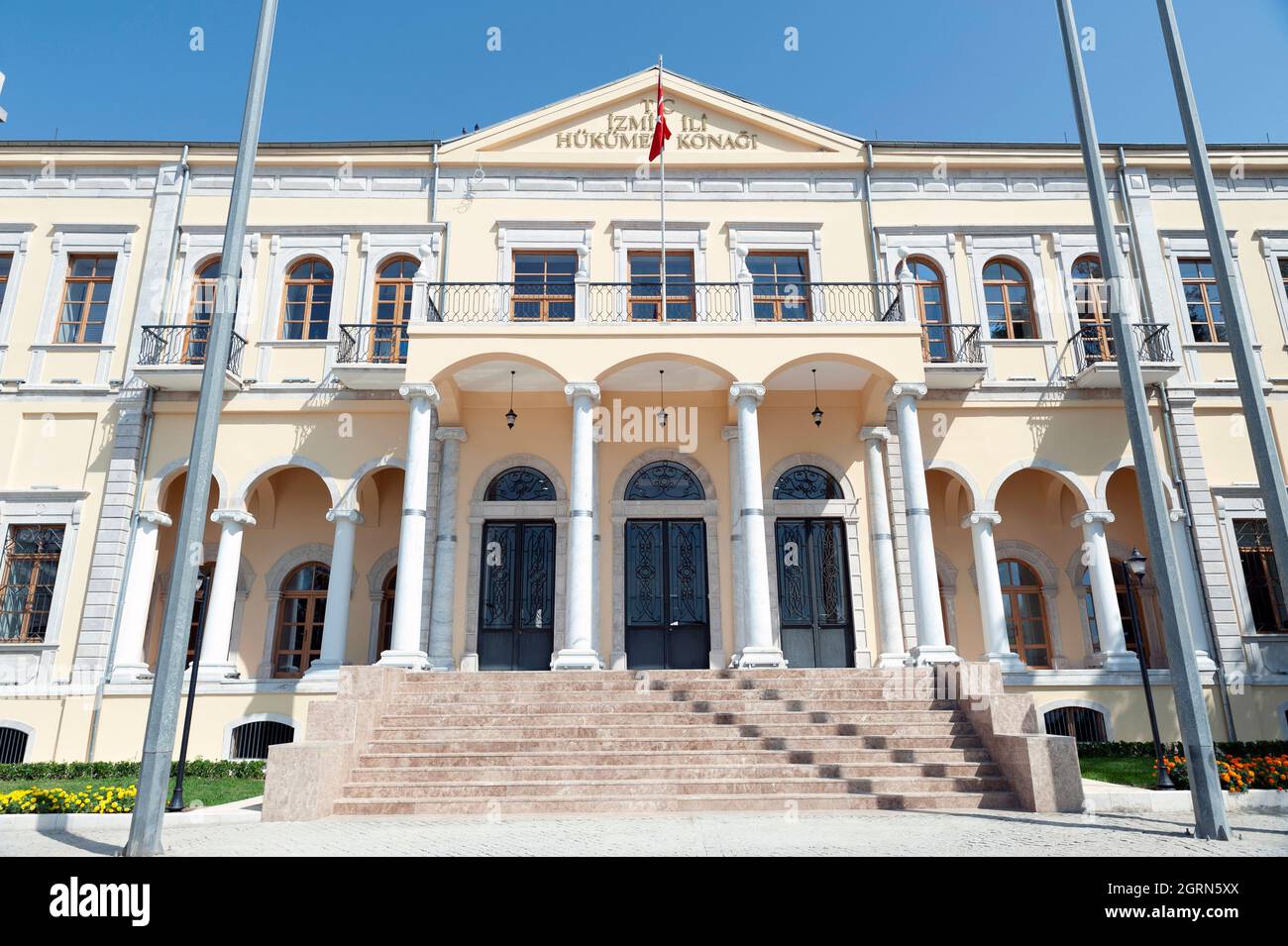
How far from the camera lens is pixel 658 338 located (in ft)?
46.9

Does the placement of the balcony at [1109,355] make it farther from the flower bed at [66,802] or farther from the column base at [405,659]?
the flower bed at [66,802]

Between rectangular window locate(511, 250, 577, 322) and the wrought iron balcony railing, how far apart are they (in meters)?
10.6

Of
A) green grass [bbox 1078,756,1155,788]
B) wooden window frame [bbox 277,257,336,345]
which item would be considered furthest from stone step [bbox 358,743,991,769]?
wooden window frame [bbox 277,257,336,345]

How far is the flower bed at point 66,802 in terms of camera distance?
824cm

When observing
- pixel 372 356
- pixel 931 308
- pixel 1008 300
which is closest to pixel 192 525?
pixel 372 356

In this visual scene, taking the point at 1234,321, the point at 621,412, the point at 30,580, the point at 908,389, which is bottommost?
the point at 30,580

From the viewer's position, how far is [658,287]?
16.8 meters

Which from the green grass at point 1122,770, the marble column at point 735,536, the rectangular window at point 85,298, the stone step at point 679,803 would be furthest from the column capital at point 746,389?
the rectangular window at point 85,298

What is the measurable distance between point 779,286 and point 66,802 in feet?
47.3

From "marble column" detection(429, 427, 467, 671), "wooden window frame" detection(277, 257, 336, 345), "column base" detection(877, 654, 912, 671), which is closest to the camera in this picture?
"column base" detection(877, 654, 912, 671)

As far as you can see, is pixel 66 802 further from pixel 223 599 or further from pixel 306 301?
pixel 306 301

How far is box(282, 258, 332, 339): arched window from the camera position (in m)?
16.6

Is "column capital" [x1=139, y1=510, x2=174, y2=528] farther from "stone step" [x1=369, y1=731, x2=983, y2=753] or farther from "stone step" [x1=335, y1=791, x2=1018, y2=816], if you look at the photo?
"stone step" [x1=335, y1=791, x2=1018, y2=816]
